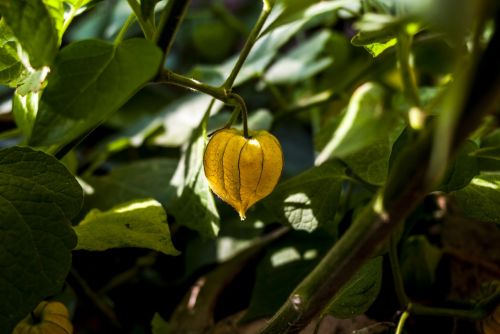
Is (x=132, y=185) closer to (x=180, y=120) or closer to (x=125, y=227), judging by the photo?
(x=180, y=120)

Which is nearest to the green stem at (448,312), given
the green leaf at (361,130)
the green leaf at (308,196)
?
the green leaf at (308,196)

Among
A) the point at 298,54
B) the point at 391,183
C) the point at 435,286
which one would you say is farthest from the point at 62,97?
the point at 298,54

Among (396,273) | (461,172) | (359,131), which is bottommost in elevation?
(396,273)

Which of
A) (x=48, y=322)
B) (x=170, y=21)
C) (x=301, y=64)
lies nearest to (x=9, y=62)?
(x=170, y=21)

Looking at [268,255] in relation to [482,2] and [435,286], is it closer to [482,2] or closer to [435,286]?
[435,286]

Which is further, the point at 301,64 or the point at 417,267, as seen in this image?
the point at 301,64

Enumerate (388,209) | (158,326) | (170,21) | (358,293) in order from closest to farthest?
(388,209)
(170,21)
(358,293)
(158,326)

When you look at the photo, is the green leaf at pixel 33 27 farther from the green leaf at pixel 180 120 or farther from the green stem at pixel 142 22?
the green leaf at pixel 180 120
